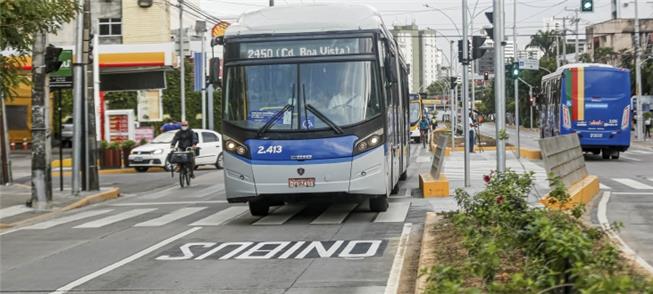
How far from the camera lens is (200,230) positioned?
537 inches

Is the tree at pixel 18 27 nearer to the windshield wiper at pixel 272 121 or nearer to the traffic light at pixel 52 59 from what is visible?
the windshield wiper at pixel 272 121

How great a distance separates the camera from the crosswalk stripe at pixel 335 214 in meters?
14.4

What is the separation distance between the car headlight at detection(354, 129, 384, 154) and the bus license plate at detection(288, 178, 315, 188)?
836 mm

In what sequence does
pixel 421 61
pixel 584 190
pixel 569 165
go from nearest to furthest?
pixel 584 190 < pixel 569 165 < pixel 421 61

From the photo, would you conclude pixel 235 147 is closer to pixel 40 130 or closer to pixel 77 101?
pixel 40 130

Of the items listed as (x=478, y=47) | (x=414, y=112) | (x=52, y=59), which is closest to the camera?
(x=52, y=59)

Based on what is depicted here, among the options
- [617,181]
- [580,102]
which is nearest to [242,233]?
[617,181]

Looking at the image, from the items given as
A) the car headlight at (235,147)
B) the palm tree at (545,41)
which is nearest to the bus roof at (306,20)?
the car headlight at (235,147)

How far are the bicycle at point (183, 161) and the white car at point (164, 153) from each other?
7.11 meters

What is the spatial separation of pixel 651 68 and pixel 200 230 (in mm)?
75244

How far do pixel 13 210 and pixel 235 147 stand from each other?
21.7ft

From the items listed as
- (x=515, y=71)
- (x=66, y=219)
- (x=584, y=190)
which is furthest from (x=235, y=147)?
(x=515, y=71)

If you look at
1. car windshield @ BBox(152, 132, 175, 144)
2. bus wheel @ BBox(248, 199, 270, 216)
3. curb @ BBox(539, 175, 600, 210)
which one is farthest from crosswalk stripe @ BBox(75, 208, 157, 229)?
car windshield @ BBox(152, 132, 175, 144)

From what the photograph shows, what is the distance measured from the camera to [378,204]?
49.8ft
